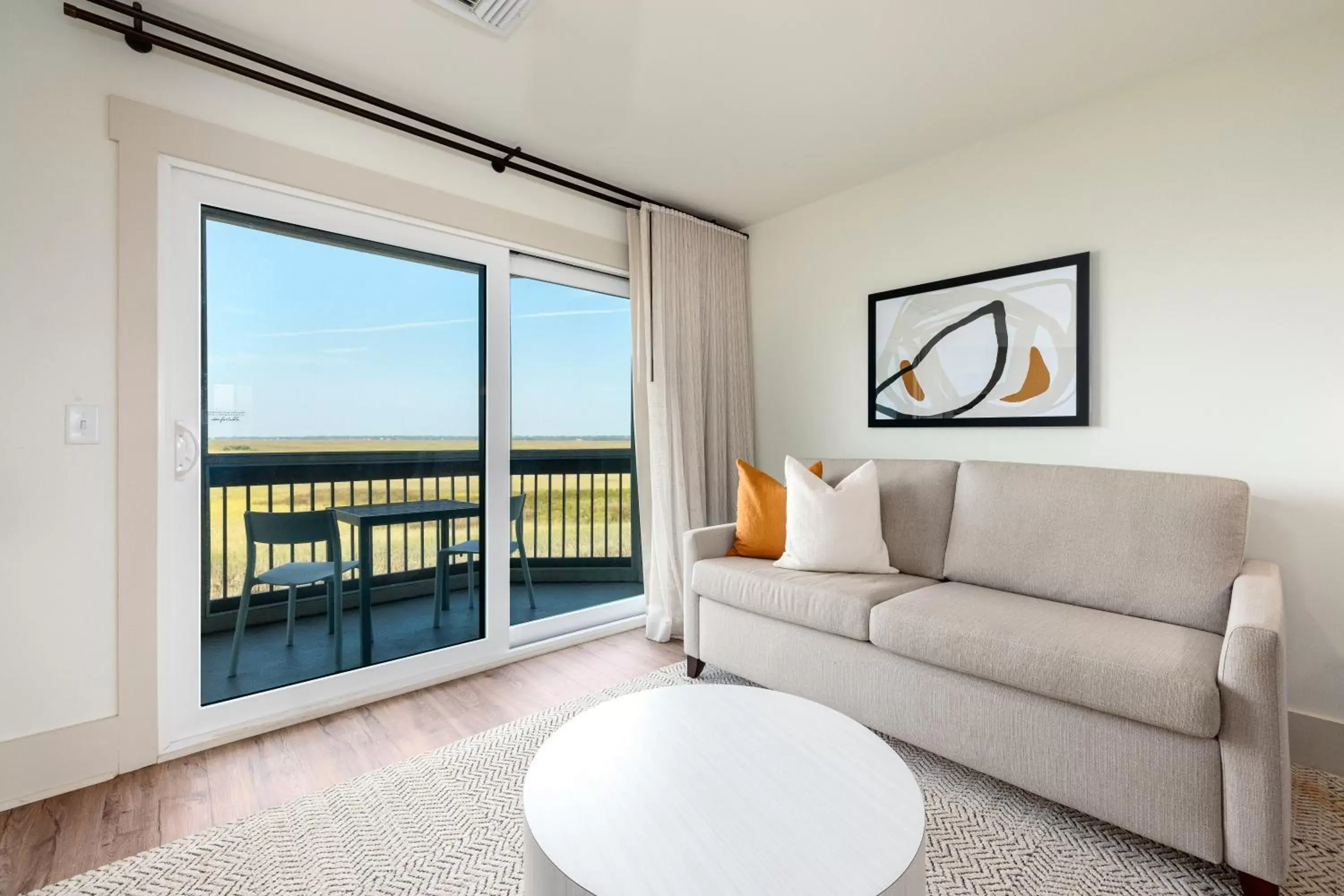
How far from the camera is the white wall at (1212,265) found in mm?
1963

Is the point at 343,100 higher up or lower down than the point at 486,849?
higher up

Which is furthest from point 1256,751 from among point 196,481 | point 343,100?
point 343,100

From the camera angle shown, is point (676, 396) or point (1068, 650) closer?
point (1068, 650)

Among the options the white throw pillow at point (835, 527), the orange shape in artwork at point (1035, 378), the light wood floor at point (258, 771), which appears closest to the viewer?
the light wood floor at point (258, 771)

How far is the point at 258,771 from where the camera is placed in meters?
1.95

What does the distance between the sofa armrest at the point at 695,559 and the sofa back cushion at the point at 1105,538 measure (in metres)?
0.98

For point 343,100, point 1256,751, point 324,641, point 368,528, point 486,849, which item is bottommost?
point 486,849

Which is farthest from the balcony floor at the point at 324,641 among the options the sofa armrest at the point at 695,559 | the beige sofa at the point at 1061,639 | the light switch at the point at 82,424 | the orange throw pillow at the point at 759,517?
the orange throw pillow at the point at 759,517

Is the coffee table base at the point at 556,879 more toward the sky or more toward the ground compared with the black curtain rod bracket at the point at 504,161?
more toward the ground

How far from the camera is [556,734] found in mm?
1340

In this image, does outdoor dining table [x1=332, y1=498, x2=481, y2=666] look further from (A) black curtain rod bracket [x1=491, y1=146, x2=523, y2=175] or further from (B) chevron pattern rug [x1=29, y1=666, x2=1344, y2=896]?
(A) black curtain rod bracket [x1=491, y1=146, x2=523, y2=175]

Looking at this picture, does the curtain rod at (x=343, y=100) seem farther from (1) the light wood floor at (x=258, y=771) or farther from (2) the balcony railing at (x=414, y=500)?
(1) the light wood floor at (x=258, y=771)

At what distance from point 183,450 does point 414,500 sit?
33.2 inches

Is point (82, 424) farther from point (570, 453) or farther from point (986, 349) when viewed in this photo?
point (986, 349)
